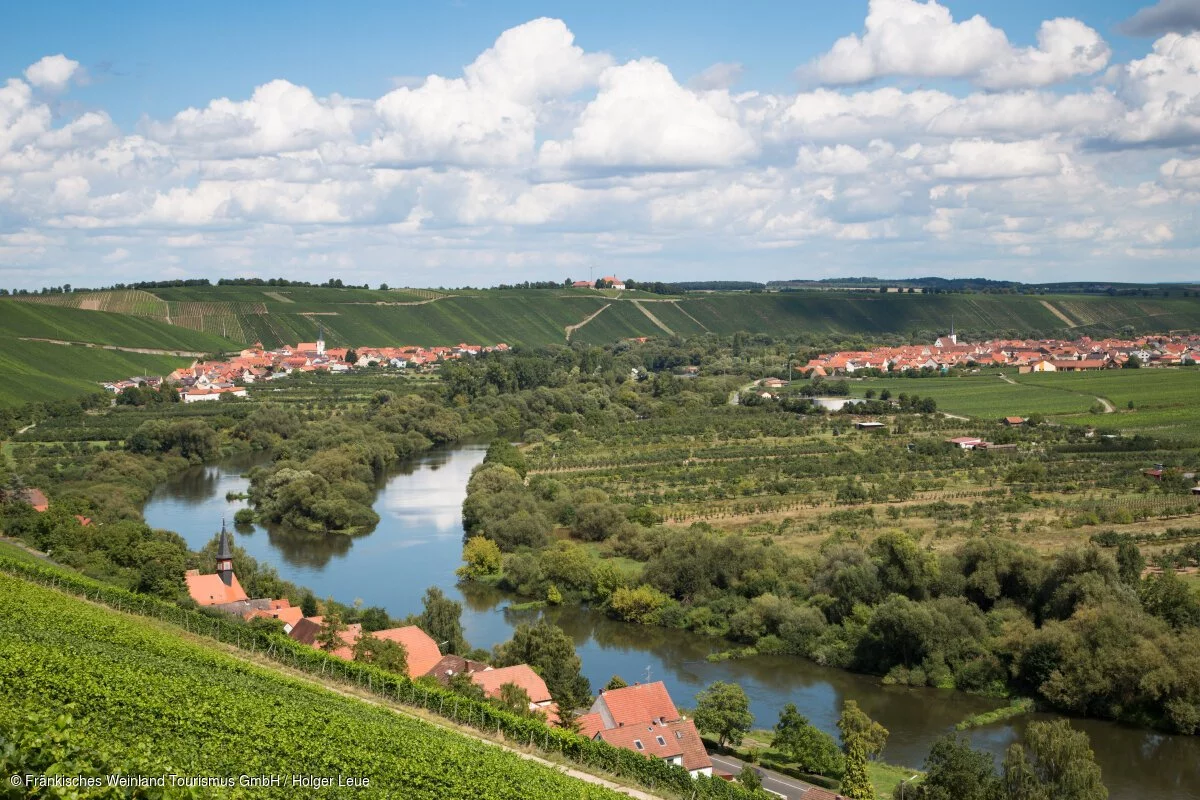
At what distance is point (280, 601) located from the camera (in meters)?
35.9

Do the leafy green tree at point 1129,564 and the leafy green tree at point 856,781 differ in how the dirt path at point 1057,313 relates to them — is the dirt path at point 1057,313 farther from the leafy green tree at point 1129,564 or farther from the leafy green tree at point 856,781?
the leafy green tree at point 856,781

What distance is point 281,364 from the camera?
125 m

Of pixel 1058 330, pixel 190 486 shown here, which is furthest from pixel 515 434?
pixel 1058 330

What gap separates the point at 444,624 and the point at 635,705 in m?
9.51

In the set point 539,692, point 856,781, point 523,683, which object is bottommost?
point 856,781

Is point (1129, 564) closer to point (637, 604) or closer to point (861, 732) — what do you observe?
point (861, 732)

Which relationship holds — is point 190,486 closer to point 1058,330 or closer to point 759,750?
point 759,750

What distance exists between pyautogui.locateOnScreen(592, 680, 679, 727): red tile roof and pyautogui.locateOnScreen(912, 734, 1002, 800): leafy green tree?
5.80 metres

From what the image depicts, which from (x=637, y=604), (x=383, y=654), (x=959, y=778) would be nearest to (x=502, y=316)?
(x=637, y=604)

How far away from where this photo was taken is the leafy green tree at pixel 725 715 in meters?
28.8

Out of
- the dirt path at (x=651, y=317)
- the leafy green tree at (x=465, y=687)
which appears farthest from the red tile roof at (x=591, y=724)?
the dirt path at (x=651, y=317)

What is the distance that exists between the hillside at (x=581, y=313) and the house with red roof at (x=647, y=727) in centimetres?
11847

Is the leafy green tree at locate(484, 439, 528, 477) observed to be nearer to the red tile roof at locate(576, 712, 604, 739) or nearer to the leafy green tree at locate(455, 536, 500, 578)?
the leafy green tree at locate(455, 536, 500, 578)

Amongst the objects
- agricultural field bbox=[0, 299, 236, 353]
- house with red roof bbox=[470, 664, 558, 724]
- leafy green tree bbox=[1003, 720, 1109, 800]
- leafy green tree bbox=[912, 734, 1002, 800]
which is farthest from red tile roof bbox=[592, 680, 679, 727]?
agricultural field bbox=[0, 299, 236, 353]
